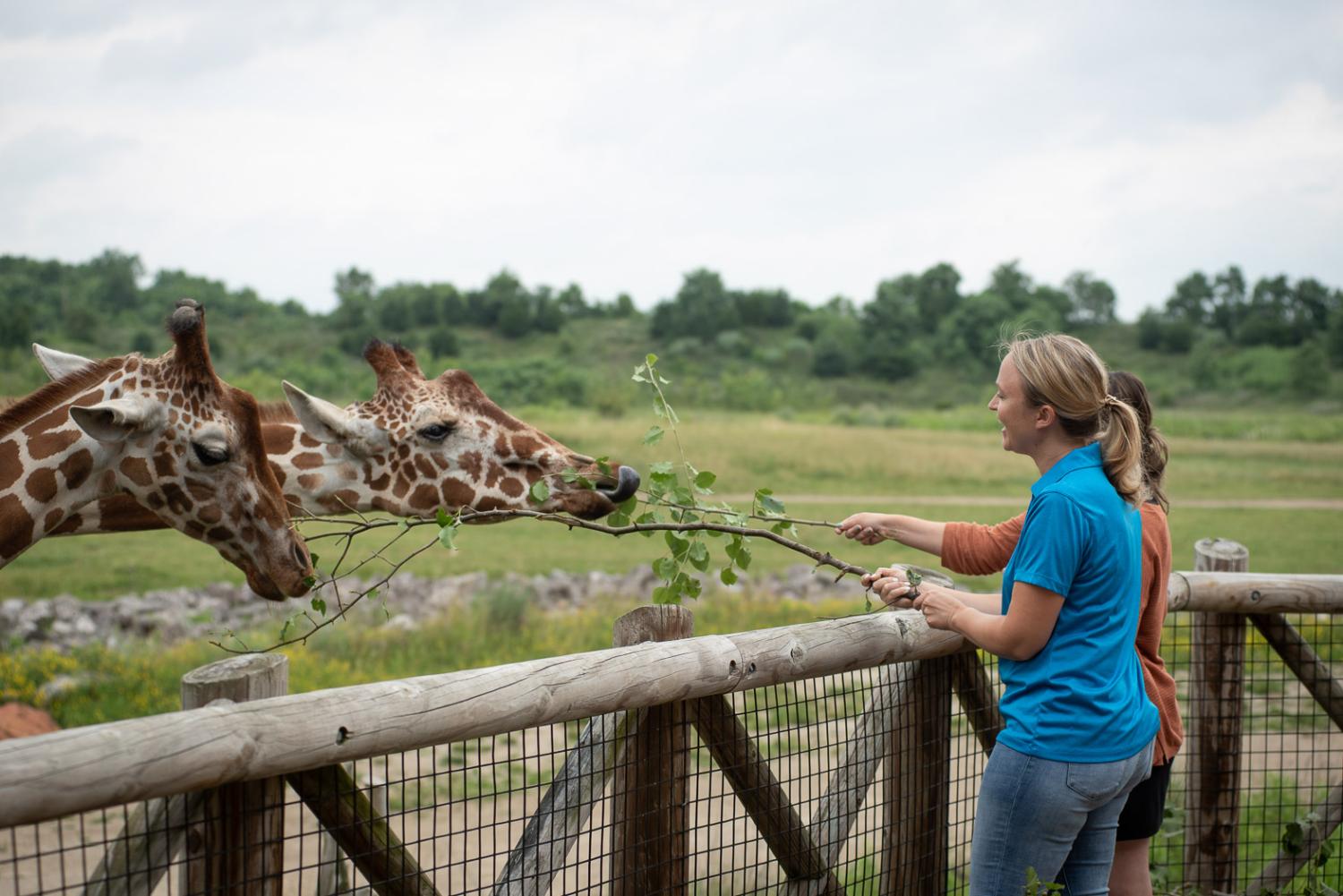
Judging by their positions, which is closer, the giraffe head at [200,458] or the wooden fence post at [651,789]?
the wooden fence post at [651,789]

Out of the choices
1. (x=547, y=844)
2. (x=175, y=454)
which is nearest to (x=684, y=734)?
(x=547, y=844)

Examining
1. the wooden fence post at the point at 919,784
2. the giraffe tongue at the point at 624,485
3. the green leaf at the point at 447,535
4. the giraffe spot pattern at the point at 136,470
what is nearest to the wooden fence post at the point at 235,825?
the green leaf at the point at 447,535

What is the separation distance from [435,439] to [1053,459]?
304cm

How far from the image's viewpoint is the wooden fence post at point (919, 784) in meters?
3.42

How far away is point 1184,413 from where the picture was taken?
43.8 metres

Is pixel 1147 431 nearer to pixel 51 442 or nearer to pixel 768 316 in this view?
pixel 51 442

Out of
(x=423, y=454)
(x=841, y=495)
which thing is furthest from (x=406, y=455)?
(x=841, y=495)

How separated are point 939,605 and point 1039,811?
519 mm

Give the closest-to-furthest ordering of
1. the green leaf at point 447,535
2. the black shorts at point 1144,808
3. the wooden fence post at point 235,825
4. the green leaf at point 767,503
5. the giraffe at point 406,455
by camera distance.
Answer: the wooden fence post at point 235,825, the black shorts at point 1144,808, the green leaf at point 447,535, the green leaf at point 767,503, the giraffe at point 406,455

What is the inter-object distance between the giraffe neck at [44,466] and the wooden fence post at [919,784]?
271 centimetres

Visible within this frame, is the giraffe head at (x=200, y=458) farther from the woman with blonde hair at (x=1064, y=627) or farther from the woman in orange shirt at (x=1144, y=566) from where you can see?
the woman with blonde hair at (x=1064, y=627)

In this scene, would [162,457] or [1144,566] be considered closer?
[1144,566]

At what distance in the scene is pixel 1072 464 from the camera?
2.53 meters

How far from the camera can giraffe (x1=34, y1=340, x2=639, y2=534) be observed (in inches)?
192
